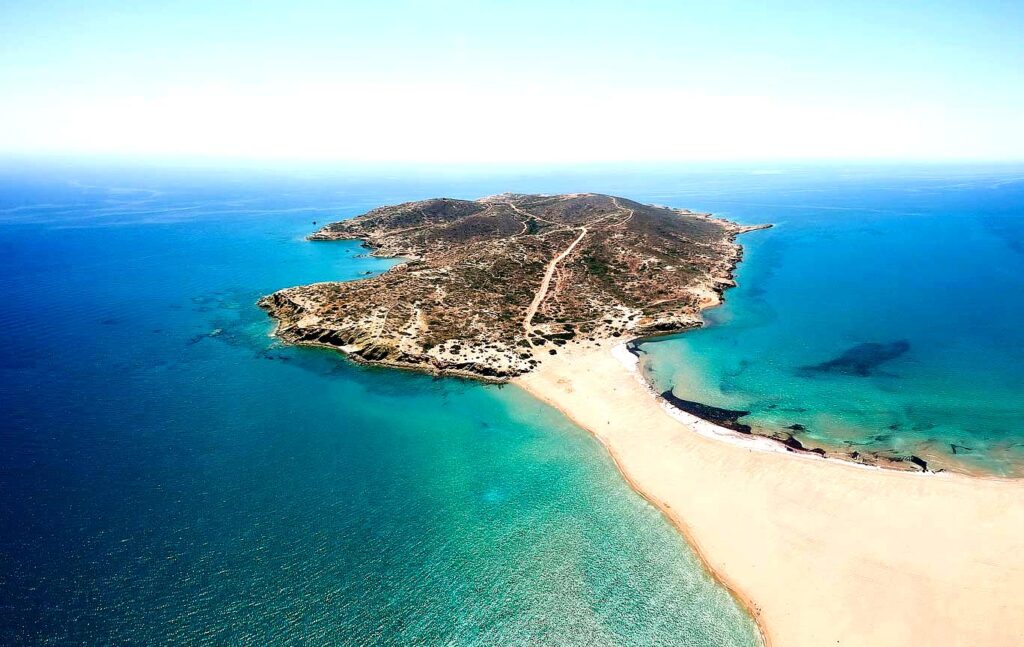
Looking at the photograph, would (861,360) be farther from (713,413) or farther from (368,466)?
(368,466)

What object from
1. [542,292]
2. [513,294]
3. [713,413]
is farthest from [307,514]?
[542,292]

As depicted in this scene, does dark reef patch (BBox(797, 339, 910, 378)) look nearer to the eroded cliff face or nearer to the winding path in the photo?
the eroded cliff face

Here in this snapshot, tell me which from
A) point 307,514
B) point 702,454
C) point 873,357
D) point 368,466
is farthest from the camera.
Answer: point 873,357

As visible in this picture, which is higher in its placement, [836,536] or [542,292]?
[542,292]

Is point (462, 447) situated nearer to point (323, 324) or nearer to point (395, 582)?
point (395, 582)

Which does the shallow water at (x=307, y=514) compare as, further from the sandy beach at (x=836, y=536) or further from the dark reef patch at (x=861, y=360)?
the dark reef patch at (x=861, y=360)

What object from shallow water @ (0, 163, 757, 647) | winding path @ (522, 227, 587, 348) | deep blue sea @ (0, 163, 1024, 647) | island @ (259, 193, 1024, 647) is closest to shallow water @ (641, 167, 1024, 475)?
deep blue sea @ (0, 163, 1024, 647)

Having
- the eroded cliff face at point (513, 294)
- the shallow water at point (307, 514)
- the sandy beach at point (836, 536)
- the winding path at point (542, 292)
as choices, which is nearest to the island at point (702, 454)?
the sandy beach at point (836, 536)
